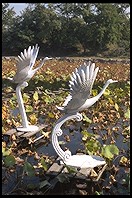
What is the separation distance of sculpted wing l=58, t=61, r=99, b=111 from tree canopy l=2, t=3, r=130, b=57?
17587mm

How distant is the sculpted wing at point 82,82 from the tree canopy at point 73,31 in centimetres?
1759

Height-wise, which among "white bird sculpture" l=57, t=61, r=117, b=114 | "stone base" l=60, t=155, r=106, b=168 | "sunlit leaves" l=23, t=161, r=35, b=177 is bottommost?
"sunlit leaves" l=23, t=161, r=35, b=177

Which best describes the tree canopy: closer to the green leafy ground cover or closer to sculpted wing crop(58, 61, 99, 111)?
the green leafy ground cover

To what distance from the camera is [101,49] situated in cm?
2211

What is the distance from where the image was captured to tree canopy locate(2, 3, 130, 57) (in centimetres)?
2134

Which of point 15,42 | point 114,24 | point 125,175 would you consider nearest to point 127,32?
point 114,24

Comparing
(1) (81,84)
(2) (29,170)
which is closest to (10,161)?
(2) (29,170)

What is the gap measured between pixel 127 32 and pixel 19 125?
17.9m

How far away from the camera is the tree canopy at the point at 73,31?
2134cm

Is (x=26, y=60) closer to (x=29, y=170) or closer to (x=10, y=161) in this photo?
(x=10, y=161)

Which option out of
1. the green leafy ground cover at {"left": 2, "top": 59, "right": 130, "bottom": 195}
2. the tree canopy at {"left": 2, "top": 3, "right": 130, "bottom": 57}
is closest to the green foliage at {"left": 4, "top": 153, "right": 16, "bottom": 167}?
the green leafy ground cover at {"left": 2, "top": 59, "right": 130, "bottom": 195}

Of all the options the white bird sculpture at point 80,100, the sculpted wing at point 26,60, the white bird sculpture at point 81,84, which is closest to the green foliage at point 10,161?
the white bird sculpture at point 80,100

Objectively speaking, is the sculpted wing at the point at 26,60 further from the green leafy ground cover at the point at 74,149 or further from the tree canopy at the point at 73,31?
the tree canopy at the point at 73,31

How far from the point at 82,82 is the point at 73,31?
18.6 metres
